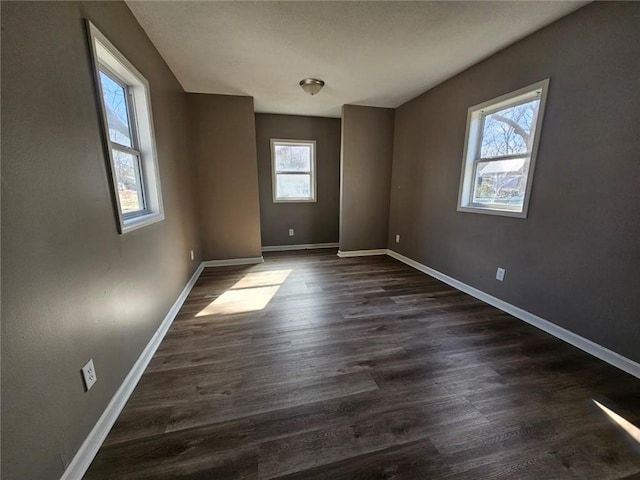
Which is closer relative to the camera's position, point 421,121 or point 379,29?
point 379,29

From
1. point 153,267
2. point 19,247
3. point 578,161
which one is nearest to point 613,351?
point 578,161

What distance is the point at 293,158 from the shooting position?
476 cm

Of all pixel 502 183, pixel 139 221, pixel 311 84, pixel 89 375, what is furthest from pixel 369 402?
pixel 311 84

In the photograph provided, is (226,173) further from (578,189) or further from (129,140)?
(578,189)

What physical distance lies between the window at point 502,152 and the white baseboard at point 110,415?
3307 millimetres

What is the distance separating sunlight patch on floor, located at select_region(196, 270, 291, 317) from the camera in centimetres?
254

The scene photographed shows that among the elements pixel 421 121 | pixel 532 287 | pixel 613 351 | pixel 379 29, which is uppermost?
pixel 379 29

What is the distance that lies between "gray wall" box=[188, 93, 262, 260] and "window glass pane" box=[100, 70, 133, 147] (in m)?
1.67

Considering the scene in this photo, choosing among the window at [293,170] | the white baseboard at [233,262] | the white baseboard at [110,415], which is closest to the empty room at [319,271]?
the white baseboard at [110,415]

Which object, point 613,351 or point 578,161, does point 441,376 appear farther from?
point 578,161

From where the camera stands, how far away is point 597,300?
1.82m

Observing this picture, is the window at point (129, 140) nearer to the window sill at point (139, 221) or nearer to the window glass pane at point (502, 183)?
the window sill at point (139, 221)

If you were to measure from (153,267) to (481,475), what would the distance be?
238cm

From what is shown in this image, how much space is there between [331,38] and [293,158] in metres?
2.65
